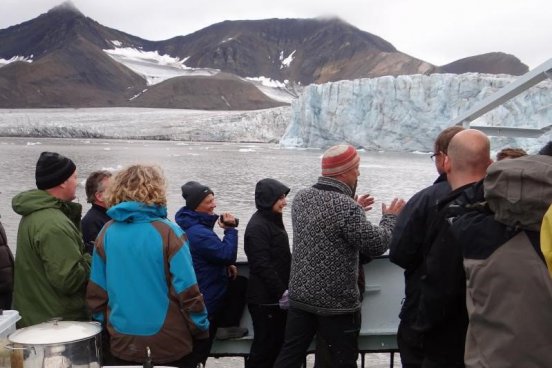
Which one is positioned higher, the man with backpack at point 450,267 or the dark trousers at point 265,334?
the man with backpack at point 450,267

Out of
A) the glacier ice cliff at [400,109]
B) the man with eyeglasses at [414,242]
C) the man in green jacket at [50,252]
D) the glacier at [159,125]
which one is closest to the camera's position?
the man with eyeglasses at [414,242]

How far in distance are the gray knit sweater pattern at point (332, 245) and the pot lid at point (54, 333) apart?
1.16m

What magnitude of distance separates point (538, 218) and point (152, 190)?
56.1 inches

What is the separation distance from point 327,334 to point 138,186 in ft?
3.65

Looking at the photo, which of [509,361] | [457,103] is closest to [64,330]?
[509,361]

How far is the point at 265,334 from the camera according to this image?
322cm

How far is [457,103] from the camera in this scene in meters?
40.6

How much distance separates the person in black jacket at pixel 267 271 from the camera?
10.3ft

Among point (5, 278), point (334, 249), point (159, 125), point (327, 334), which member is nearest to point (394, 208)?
point (334, 249)

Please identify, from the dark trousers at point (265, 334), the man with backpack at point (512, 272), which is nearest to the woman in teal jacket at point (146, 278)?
the dark trousers at point (265, 334)

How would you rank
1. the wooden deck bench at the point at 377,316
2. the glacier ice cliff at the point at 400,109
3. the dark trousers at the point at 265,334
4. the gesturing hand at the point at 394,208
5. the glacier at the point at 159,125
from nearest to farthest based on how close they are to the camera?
1. the gesturing hand at the point at 394,208
2. the dark trousers at the point at 265,334
3. the wooden deck bench at the point at 377,316
4. the glacier ice cliff at the point at 400,109
5. the glacier at the point at 159,125

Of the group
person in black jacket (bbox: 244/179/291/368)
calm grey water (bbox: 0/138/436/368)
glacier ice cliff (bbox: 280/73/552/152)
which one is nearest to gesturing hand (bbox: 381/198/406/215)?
person in black jacket (bbox: 244/179/291/368)

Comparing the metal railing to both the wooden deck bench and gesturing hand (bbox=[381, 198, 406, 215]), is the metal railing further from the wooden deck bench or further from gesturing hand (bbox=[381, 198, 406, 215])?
gesturing hand (bbox=[381, 198, 406, 215])

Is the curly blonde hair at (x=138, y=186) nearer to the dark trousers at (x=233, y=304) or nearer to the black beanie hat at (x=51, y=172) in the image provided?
the black beanie hat at (x=51, y=172)
